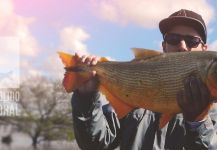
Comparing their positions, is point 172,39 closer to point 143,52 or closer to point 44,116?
point 143,52

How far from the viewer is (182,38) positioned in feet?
17.3

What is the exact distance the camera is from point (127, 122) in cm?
513

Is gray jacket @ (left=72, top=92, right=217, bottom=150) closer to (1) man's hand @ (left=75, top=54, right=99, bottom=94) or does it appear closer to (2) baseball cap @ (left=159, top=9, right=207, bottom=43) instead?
(1) man's hand @ (left=75, top=54, right=99, bottom=94)

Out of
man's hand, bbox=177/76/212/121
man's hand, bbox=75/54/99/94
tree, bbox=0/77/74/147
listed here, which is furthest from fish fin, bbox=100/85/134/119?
tree, bbox=0/77/74/147

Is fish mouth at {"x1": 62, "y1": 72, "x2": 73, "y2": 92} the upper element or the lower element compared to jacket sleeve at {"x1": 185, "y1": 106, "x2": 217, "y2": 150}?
upper

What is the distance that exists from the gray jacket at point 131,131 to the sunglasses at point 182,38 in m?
0.72

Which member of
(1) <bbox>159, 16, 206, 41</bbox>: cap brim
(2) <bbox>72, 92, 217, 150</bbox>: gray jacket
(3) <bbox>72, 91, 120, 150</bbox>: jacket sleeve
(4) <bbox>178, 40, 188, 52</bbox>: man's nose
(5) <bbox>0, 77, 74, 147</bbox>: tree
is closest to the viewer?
(2) <bbox>72, 92, 217, 150</bbox>: gray jacket

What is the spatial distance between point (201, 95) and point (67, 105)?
228 ft

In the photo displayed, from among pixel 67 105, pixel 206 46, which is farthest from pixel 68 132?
pixel 206 46

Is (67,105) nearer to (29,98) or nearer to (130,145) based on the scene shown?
(29,98)

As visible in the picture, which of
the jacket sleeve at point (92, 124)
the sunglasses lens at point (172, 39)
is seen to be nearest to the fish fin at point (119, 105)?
the jacket sleeve at point (92, 124)

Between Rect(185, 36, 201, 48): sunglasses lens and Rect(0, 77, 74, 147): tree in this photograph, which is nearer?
Rect(185, 36, 201, 48): sunglasses lens

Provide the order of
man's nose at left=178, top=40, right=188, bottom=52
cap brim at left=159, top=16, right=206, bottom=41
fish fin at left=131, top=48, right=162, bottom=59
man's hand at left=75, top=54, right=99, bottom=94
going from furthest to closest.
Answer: cap brim at left=159, top=16, right=206, bottom=41, man's nose at left=178, top=40, right=188, bottom=52, man's hand at left=75, top=54, right=99, bottom=94, fish fin at left=131, top=48, right=162, bottom=59

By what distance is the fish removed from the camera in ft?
13.1
